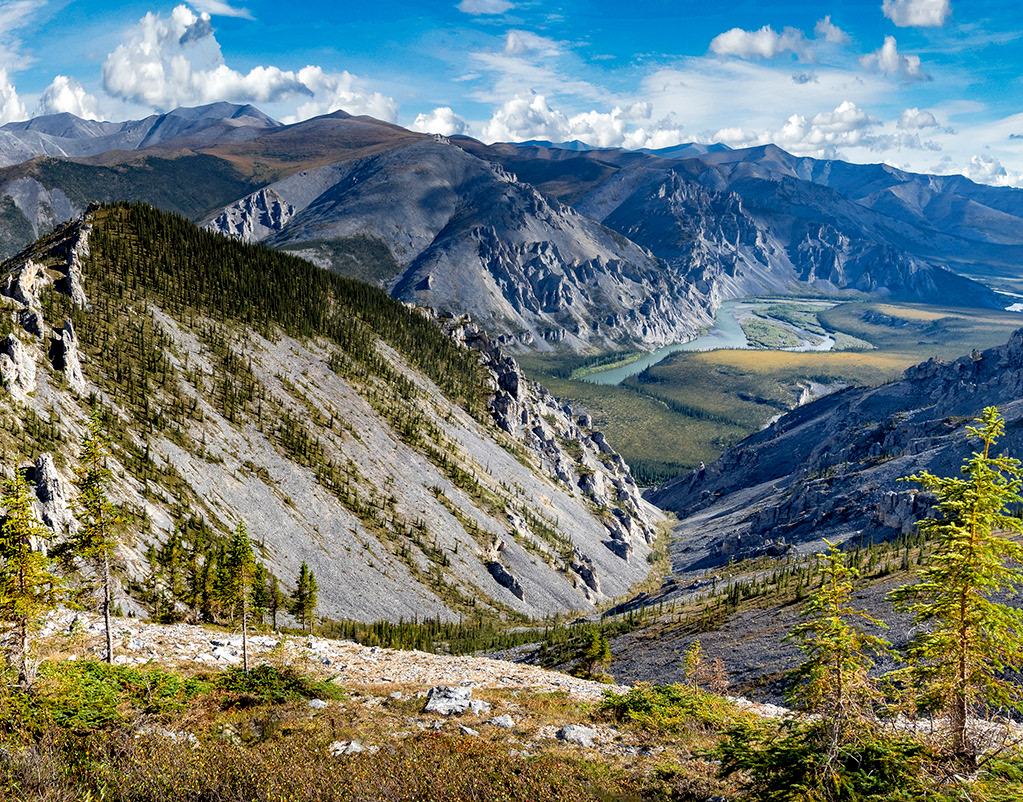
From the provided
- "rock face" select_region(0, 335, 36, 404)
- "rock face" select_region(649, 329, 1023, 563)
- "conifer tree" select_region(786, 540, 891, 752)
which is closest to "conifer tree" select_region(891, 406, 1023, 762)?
"conifer tree" select_region(786, 540, 891, 752)

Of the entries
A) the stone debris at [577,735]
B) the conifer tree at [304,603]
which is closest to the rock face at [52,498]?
the conifer tree at [304,603]

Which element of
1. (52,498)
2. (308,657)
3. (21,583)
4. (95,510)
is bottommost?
(308,657)

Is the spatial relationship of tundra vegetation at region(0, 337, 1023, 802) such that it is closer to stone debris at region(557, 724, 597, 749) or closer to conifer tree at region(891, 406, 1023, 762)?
conifer tree at region(891, 406, 1023, 762)

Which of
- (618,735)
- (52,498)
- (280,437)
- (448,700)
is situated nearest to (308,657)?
(448,700)

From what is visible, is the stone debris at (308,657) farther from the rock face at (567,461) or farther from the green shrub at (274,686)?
the rock face at (567,461)

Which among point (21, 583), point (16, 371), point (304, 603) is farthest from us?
point (16, 371)

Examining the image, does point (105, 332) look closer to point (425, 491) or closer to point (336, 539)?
point (336, 539)

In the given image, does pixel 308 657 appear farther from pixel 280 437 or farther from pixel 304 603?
pixel 280 437

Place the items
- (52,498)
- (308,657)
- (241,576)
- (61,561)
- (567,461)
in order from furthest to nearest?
(567,461) < (52,498) < (308,657) < (241,576) < (61,561)
